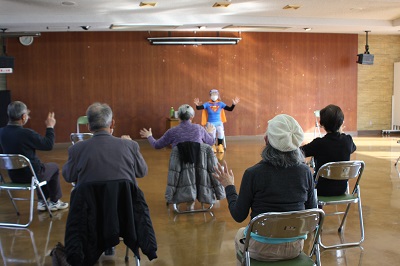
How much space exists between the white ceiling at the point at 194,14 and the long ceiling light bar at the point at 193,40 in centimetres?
132

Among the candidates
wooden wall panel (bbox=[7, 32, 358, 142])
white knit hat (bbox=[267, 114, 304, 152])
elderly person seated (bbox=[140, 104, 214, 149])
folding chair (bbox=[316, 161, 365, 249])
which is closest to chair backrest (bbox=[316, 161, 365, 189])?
folding chair (bbox=[316, 161, 365, 249])

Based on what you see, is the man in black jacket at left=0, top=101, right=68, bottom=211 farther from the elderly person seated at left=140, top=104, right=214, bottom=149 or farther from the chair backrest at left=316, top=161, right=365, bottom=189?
the chair backrest at left=316, top=161, right=365, bottom=189

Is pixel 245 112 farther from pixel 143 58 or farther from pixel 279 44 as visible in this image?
pixel 143 58

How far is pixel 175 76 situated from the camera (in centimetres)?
1185

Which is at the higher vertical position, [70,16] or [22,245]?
[70,16]

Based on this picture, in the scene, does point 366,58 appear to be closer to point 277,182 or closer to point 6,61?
point 6,61

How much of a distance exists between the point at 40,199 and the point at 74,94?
6.23 meters

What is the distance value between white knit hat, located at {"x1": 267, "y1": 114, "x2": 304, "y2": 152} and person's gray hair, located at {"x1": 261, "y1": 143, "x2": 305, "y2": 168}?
0.03 m

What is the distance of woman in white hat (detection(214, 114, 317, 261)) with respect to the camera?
251cm

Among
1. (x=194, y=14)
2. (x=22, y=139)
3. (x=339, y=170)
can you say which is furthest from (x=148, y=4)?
(x=339, y=170)

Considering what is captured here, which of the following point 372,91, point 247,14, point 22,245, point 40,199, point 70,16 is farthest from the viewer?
point 372,91

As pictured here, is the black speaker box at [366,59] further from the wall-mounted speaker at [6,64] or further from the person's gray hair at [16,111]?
the person's gray hair at [16,111]

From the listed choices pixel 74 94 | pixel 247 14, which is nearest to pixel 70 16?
pixel 74 94

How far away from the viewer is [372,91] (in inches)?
532
